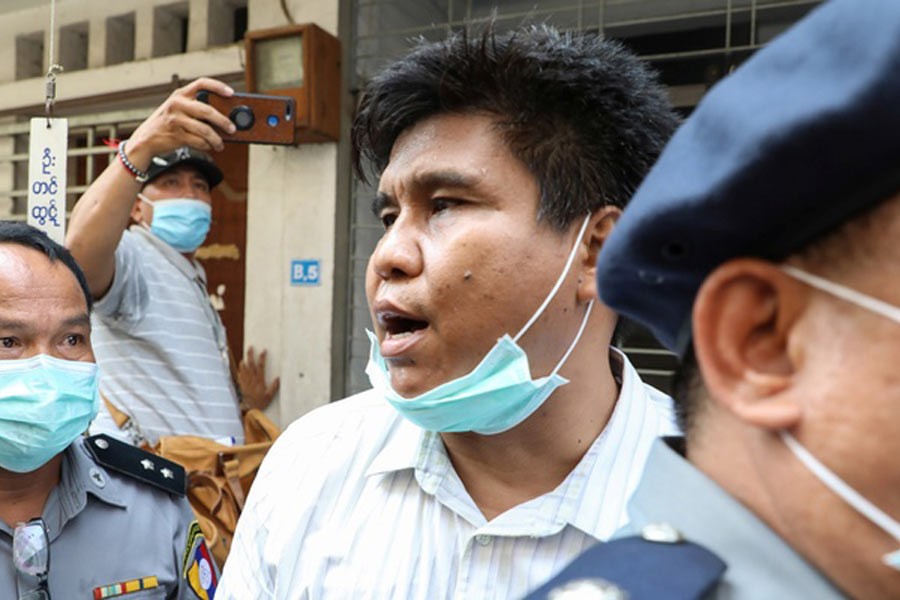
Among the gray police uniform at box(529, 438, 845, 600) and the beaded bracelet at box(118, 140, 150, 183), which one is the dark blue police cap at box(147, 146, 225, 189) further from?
the gray police uniform at box(529, 438, 845, 600)

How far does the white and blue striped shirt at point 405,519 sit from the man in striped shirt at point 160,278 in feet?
4.51

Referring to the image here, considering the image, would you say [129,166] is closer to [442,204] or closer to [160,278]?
[160,278]

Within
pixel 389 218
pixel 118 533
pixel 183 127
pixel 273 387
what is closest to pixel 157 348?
pixel 183 127

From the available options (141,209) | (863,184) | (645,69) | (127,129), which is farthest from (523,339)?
(127,129)

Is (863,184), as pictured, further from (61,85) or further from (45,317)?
(61,85)

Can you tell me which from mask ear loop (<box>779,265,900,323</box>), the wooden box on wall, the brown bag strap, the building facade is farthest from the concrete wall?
mask ear loop (<box>779,265,900,323</box>)

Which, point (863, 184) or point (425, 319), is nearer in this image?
point (863, 184)

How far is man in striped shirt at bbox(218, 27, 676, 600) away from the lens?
135 cm

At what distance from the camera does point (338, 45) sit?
439 centimetres

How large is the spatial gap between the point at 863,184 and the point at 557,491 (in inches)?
35.1

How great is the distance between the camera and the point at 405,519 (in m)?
1.41

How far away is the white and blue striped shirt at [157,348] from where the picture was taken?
2.89 m

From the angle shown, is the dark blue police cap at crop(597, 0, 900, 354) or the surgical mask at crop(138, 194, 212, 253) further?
the surgical mask at crop(138, 194, 212, 253)

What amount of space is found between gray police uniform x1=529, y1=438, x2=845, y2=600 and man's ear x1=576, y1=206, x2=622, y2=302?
0.70m
